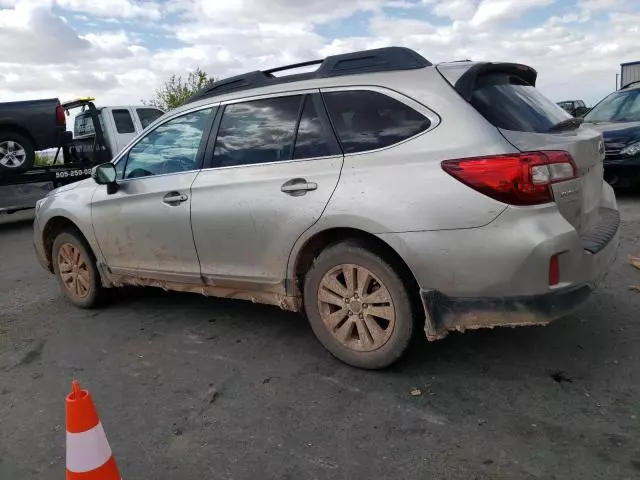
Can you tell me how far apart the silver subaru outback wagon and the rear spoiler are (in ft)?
0.04

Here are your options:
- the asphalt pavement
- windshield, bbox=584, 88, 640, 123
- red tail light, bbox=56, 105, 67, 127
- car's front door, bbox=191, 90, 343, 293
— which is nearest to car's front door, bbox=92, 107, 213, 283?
car's front door, bbox=191, 90, 343, 293

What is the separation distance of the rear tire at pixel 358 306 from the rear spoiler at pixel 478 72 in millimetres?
1025

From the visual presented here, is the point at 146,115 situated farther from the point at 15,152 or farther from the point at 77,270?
the point at 77,270

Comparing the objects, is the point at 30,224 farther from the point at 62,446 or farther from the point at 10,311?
the point at 62,446

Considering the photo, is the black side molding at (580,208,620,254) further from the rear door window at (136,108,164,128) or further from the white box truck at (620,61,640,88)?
the white box truck at (620,61,640,88)

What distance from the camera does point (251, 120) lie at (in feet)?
12.5

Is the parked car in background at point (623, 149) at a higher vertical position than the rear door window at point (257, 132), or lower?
lower

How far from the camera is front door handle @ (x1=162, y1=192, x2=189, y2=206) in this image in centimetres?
398

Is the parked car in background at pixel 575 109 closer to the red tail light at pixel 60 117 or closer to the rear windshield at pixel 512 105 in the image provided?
the rear windshield at pixel 512 105

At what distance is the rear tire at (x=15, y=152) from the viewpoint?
33.1 ft

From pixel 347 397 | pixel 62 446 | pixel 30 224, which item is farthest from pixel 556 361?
pixel 30 224

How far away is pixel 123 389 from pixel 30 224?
30.1 ft

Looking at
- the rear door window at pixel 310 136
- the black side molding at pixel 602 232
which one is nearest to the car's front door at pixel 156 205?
the rear door window at pixel 310 136

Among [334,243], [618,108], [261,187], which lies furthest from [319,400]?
[618,108]
